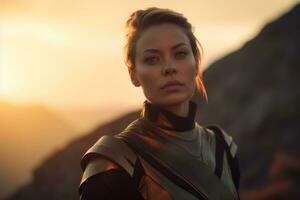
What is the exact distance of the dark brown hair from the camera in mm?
3701

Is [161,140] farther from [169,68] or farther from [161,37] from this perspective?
[161,37]

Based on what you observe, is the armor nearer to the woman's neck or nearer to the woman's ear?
the woman's neck

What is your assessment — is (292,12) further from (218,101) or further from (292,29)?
(218,101)

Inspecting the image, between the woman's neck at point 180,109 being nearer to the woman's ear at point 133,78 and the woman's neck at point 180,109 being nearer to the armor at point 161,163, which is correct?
the armor at point 161,163

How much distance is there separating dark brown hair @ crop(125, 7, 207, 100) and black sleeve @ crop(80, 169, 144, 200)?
885 mm

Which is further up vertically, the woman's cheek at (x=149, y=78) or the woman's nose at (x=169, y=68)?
the woman's nose at (x=169, y=68)

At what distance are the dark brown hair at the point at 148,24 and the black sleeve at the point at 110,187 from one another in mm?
885

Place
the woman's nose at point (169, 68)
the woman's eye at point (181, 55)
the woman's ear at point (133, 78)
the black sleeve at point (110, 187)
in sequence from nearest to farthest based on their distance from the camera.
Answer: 1. the black sleeve at point (110, 187)
2. the woman's nose at point (169, 68)
3. the woman's eye at point (181, 55)
4. the woman's ear at point (133, 78)

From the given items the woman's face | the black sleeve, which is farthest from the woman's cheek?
the black sleeve

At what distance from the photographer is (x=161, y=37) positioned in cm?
357

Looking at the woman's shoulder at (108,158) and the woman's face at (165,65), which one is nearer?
the woman's shoulder at (108,158)

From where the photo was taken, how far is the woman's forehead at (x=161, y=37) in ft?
11.7

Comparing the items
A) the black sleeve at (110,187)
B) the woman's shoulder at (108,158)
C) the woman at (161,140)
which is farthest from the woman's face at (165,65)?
the black sleeve at (110,187)

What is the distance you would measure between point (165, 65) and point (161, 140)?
1.69ft
